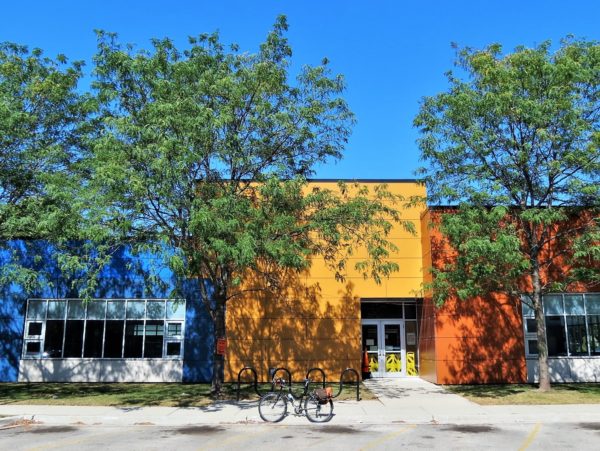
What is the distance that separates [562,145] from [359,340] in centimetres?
1019

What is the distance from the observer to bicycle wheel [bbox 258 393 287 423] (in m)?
12.4

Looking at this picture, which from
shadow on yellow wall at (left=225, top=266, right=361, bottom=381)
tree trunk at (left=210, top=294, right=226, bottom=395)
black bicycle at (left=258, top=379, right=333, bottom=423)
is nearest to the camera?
black bicycle at (left=258, top=379, right=333, bottom=423)

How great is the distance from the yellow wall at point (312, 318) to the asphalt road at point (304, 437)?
8715 mm

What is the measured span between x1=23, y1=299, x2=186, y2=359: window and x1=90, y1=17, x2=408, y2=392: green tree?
18.3 ft

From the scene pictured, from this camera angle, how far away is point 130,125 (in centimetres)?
1277

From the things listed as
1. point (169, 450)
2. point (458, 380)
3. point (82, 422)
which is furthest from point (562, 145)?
point (82, 422)

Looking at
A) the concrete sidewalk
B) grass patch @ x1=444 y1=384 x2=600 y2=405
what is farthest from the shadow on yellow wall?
the concrete sidewalk

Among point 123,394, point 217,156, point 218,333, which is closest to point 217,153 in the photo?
point 217,156

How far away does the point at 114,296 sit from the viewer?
841 inches

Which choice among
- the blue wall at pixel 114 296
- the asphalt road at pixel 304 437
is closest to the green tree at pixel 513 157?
the asphalt road at pixel 304 437

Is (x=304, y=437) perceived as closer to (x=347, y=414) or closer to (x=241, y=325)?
(x=347, y=414)

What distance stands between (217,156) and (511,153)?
9011mm

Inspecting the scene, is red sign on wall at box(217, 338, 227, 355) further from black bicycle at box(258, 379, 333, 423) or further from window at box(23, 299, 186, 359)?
window at box(23, 299, 186, 359)

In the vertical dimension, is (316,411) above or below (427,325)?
below
